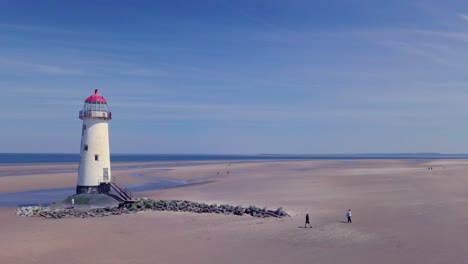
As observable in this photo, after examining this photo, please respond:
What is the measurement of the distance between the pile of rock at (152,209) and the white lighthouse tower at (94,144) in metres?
2.08

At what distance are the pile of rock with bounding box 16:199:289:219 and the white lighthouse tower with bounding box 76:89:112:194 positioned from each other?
208cm

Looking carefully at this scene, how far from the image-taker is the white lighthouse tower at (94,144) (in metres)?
29.8

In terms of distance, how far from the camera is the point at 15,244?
1997 cm

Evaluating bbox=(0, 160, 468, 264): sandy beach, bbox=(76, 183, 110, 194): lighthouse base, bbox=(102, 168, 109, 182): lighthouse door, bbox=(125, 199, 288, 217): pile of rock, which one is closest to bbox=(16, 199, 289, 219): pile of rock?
bbox=(125, 199, 288, 217): pile of rock

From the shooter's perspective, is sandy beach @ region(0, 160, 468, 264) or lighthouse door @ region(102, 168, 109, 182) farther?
lighthouse door @ region(102, 168, 109, 182)

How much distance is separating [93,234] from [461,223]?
18.3m

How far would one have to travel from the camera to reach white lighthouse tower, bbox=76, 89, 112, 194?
29844 mm

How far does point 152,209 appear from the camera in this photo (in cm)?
2981

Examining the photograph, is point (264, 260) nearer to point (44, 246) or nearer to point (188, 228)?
point (188, 228)

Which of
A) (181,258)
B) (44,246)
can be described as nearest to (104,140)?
(44,246)

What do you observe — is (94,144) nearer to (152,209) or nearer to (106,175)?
(106,175)

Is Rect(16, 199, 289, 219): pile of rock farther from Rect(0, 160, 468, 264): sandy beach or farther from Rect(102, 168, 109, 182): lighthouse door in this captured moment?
Rect(102, 168, 109, 182): lighthouse door

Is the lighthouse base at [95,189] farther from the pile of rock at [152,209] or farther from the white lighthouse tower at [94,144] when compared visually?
the pile of rock at [152,209]

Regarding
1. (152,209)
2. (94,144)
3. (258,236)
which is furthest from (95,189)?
(258,236)
